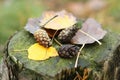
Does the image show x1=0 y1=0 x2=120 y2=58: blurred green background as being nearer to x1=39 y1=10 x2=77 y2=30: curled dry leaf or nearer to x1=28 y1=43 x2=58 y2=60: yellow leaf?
x1=39 y1=10 x2=77 y2=30: curled dry leaf

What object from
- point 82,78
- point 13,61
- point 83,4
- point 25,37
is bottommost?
point 82,78

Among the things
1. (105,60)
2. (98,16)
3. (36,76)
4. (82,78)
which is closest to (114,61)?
(105,60)

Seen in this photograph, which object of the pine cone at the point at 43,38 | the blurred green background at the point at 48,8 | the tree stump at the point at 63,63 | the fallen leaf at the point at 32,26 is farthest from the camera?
the blurred green background at the point at 48,8

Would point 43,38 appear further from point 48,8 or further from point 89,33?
point 48,8

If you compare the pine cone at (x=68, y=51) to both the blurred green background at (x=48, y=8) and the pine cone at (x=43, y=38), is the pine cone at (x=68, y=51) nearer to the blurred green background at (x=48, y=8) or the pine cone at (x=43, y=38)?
the pine cone at (x=43, y=38)

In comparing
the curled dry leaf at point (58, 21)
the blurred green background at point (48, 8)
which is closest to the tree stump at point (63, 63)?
the curled dry leaf at point (58, 21)

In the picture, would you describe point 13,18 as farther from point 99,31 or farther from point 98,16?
point 99,31

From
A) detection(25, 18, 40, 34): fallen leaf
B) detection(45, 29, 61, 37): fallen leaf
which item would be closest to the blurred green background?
detection(25, 18, 40, 34): fallen leaf
